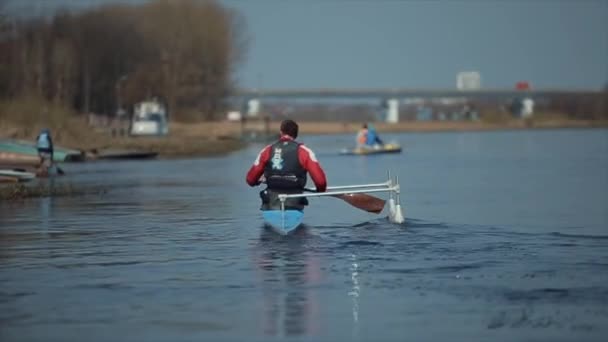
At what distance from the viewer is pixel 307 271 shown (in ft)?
49.9

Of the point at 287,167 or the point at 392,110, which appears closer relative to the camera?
the point at 287,167

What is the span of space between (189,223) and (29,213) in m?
4.46

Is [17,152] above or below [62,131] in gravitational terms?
below

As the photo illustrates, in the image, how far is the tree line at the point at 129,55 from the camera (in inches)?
3506

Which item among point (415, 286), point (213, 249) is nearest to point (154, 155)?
point (213, 249)

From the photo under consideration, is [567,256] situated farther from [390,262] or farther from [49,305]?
[49,305]

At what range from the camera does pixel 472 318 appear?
466 inches

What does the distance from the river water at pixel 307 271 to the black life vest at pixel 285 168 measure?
835 mm

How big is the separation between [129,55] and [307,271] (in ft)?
295

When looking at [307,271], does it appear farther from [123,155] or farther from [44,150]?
[123,155]

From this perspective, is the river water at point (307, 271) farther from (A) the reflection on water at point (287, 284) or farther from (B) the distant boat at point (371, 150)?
(B) the distant boat at point (371, 150)

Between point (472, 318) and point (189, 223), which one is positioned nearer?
point (472, 318)

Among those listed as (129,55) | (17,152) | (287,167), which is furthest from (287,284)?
(129,55)

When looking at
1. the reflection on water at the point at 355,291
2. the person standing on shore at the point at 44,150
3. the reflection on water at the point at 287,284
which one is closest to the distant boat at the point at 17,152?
the person standing on shore at the point at 44,150
